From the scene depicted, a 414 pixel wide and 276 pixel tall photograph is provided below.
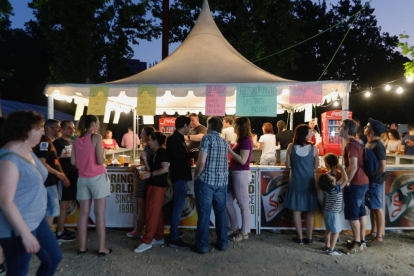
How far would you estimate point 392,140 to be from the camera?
888 centimetres

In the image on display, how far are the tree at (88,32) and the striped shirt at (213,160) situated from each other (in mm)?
12334

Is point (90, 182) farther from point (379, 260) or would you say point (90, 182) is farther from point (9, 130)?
point (379, 260)

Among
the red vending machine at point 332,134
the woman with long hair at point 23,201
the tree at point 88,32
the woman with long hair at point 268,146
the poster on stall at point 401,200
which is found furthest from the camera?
the tree at point 88,32

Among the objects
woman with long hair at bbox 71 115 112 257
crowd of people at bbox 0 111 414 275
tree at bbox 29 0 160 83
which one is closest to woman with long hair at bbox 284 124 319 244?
crowd of people at bbox 0 111 414 275

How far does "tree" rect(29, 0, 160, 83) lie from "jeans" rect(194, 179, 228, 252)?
12.4 meters

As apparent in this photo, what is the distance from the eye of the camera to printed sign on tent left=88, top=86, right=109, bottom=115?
16.4ft

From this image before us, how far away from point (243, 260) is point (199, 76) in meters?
3.27

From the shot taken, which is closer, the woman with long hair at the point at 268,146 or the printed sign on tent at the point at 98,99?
the printed sign on tent at the point at 98,99

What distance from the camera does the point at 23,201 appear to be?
6.48 ft

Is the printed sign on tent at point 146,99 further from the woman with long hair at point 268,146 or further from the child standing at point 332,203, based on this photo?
the child standing at point 332,203

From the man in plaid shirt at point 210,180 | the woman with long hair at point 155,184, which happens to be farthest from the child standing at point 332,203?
the woman with long hair at point 155,184

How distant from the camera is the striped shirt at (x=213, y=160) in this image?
12.5 ft

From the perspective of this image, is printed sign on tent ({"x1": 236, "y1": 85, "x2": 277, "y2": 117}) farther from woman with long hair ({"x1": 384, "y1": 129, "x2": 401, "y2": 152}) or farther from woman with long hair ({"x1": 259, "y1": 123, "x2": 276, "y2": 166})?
woman with long hair ({"x1": 384, "y1": 129, "x2": 401, "y2": 152})

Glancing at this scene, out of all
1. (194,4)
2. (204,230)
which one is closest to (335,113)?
(204,230)
